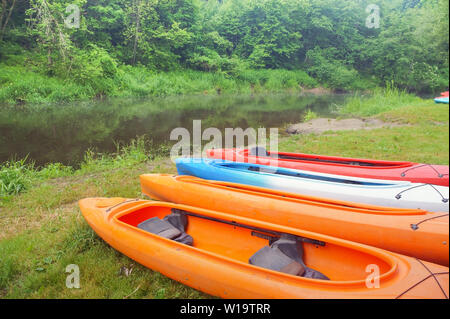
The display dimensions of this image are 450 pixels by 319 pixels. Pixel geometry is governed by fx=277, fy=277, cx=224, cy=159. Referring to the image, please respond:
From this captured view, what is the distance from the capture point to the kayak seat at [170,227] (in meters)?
2.73

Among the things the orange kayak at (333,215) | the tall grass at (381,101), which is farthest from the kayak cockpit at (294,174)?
the tall grass at (381,101)

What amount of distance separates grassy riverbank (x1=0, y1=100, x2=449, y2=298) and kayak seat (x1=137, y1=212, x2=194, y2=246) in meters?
0.35

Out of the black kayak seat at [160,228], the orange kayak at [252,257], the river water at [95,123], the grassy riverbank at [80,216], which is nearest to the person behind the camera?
the orange kayak at [252,257]

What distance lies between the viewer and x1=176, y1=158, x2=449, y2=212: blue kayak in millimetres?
2871

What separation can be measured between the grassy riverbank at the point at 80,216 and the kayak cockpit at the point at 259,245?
42 cm

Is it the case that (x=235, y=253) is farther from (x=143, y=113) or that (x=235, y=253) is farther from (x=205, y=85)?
(x=205, y=85)

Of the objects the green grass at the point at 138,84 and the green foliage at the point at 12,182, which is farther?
the green grass at the point at 138,84

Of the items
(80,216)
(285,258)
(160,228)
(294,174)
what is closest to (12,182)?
(80,216)

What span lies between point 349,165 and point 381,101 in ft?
27.0

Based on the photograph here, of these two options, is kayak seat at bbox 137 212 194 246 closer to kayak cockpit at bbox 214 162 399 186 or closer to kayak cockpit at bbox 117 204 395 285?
kayak cockpit at bbox 117 204 395 285

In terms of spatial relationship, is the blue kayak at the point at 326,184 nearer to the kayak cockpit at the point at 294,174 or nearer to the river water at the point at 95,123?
the kayak cockpit at the point at 294,174

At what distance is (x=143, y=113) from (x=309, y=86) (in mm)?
16629

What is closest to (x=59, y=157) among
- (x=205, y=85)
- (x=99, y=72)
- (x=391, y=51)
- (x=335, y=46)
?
(x=391, y=51)
